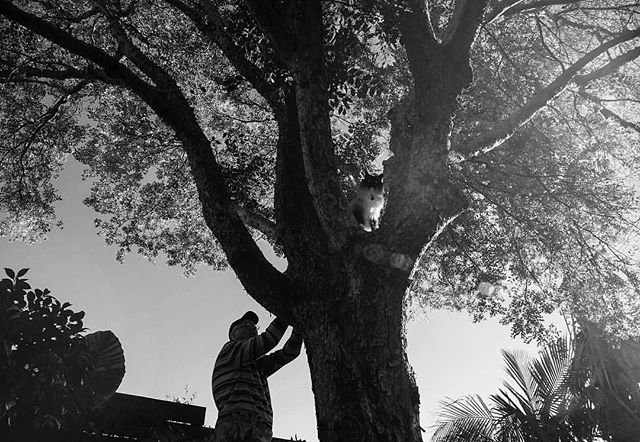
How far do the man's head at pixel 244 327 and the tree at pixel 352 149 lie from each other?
952 millimetres

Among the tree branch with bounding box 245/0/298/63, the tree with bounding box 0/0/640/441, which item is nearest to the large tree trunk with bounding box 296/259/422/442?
the tree with bounding box 0/0/640/441

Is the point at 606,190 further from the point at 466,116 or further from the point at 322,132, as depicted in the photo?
the point at 322,132

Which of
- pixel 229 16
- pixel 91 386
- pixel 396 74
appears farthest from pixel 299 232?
pixel 396 74

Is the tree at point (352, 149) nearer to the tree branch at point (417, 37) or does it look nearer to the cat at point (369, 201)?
the tree branch at point (417, 37)

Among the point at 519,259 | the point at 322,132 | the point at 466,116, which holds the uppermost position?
the point at 466,116

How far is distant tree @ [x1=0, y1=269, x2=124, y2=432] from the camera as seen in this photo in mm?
3988

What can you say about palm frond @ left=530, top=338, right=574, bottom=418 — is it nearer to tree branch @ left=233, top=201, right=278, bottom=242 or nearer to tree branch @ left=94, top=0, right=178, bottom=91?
tree branch @ left=233, top=201, right=278, bottom=242

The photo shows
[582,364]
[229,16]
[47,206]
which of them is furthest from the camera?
[47,206]

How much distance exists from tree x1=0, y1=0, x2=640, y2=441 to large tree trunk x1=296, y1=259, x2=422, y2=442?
15 mm

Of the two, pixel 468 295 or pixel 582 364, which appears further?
pixel 468 295

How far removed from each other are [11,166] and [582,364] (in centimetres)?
1274

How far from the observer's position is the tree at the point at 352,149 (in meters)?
4.09

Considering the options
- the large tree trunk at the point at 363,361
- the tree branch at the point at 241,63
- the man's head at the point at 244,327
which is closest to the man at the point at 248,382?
the man's head at the point at 244,327

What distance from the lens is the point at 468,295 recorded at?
40.0ft
